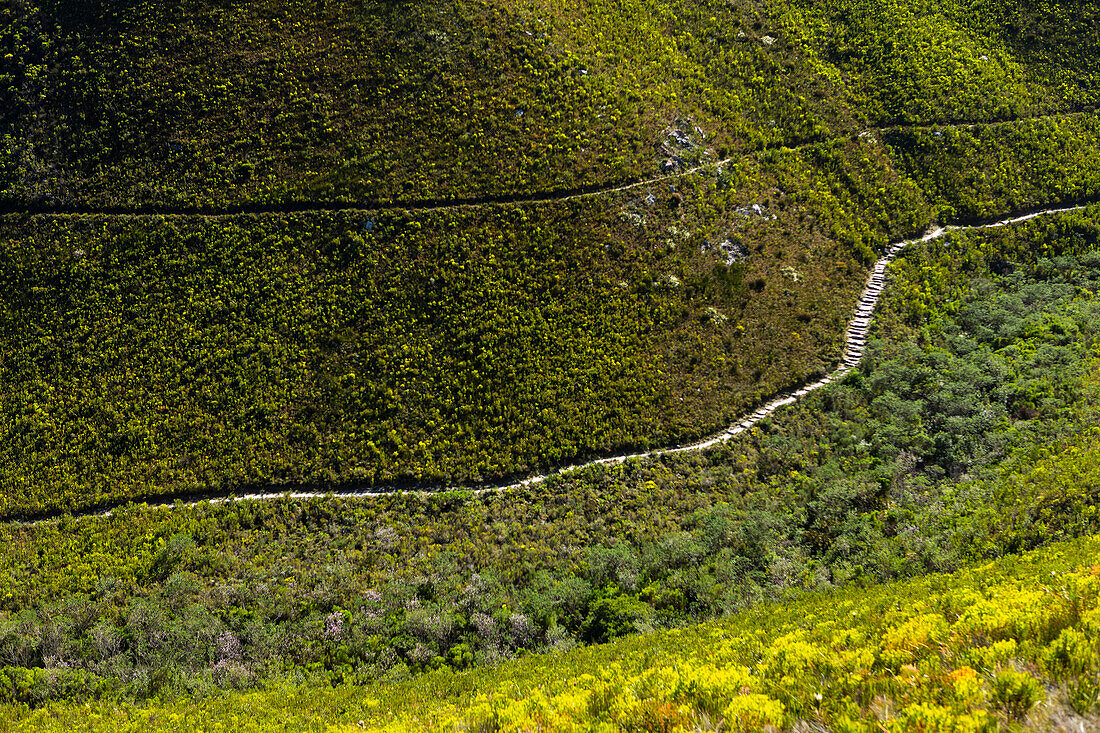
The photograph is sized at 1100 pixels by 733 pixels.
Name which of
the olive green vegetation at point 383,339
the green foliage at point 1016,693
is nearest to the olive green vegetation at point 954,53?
the olive green vegetation at point 383,339

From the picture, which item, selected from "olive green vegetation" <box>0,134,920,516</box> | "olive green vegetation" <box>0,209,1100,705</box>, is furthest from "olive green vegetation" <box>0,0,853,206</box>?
"olive green vegetation" <box>0,209,1100,705</box>

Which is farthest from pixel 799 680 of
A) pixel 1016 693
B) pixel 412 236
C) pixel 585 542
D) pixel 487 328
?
pixel 412 236

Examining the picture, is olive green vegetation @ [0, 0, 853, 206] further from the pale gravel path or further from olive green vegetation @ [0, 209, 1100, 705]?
olive green vegetation @ [0, 209, 1100, 705]

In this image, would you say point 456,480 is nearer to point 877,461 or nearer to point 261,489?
point 261,489

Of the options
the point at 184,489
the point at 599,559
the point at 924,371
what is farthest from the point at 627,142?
the point at 184,489

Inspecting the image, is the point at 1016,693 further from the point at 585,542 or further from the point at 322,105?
the point at 322,105

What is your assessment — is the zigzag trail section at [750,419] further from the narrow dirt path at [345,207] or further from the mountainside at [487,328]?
the narrow dirt path at [345,207]

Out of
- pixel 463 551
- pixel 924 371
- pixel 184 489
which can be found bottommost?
pixel 184 489
